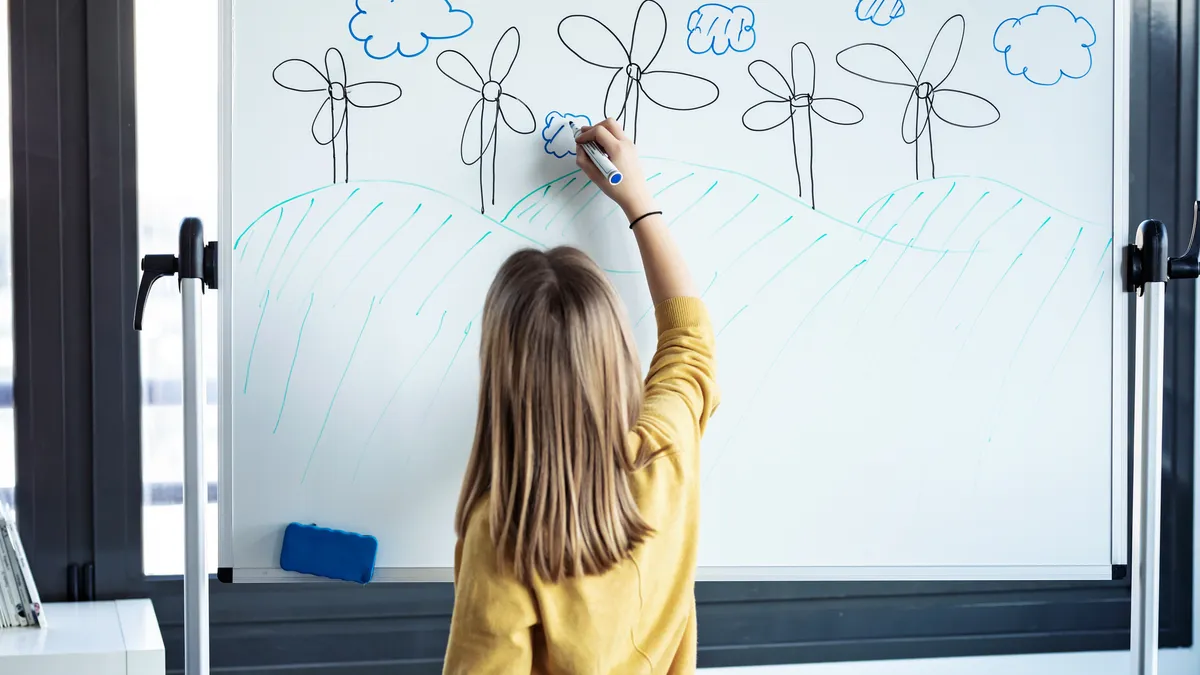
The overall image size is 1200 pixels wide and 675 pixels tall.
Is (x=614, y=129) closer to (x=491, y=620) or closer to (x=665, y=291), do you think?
(x=665, y=291)

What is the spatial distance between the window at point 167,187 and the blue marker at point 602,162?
28.4 inches

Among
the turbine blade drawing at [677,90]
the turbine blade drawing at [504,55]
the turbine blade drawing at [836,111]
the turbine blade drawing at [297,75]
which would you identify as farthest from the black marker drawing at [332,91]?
the turbine blade drawing at [836,111]

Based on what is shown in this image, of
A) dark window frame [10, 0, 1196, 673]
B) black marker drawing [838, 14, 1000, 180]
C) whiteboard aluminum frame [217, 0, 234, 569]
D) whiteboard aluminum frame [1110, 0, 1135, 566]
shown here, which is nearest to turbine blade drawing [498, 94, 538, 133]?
whiteboard aluminum frame [217, 0, 234, 569]

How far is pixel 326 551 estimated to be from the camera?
4.24ft

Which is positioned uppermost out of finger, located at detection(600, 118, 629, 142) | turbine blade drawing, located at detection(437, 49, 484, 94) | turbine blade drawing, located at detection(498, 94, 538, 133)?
turbine blade drawing, located at detection(437, 49, 484, 94)

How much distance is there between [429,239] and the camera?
4.25 feet

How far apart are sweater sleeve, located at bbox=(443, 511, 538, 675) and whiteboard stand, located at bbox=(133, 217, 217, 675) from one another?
424 millimetres

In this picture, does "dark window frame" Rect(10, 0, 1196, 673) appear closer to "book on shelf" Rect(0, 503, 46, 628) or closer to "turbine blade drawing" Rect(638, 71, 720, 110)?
"book on shelf" Rect(0, 503, 46, 628)

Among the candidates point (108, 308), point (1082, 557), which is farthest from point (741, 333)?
point (108, 308)

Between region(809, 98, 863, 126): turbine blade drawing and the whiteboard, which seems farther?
region(809, 98, 863, 126): turbine blade drawing

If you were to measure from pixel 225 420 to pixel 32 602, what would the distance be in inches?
19.7

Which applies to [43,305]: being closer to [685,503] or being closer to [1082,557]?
[685,503]

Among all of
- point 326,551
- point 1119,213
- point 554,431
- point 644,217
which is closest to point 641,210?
point 644,217

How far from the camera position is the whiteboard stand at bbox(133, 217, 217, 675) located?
1229 mm
